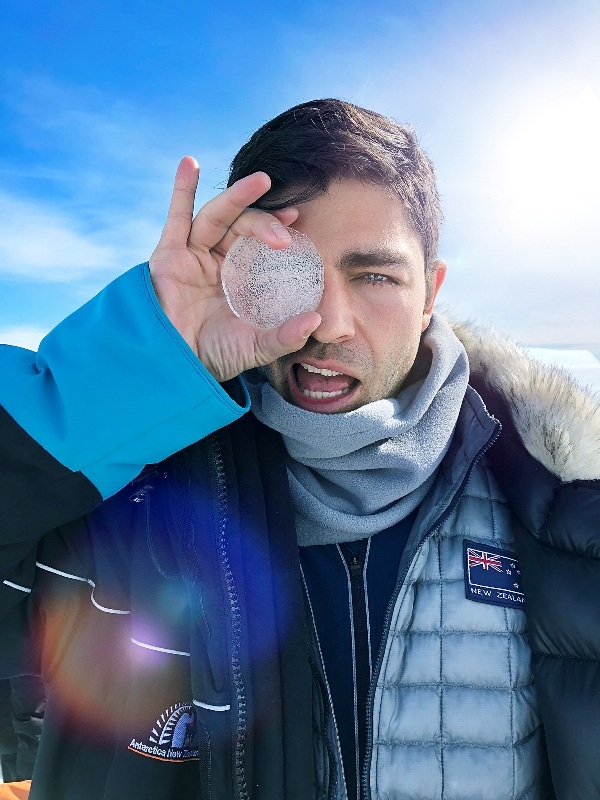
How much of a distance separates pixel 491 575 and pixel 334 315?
0.75 meters

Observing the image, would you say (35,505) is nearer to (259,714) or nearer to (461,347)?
(259,714)

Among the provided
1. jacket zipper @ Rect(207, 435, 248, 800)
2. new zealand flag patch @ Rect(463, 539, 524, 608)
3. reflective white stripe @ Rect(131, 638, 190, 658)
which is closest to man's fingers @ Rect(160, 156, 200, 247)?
jacket zipper @ Rect(207, 435, 248, 800)

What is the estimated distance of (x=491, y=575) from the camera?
1.44 metres

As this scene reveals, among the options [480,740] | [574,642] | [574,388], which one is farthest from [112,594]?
[574,388]

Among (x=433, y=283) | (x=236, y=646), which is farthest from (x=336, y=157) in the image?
(x=236, y=646)

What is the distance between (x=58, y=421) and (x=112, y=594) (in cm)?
45

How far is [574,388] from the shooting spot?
63.8 inches

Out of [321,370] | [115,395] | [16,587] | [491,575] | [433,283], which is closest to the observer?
[115,395]

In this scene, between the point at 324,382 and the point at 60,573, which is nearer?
the point at 60,573

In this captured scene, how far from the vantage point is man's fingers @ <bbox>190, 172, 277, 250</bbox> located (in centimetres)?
133

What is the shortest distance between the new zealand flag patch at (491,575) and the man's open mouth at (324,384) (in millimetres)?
505

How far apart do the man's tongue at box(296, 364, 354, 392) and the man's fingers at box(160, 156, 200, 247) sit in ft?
1.54

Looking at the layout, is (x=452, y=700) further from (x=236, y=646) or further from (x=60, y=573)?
(x=60, y=573)

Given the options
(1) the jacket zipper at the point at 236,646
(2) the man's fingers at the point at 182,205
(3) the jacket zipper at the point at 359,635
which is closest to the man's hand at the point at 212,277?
(2) the man's fingers at the point at 182,205
